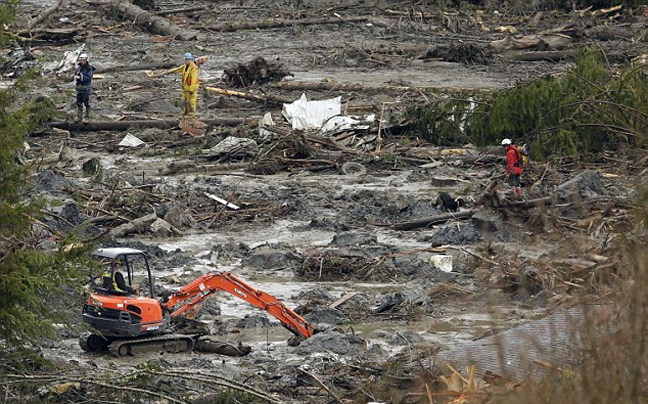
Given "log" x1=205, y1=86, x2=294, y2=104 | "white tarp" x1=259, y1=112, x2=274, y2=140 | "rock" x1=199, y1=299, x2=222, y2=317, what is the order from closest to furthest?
"rock" x1=199, y1=299, x2=222, y2=317 < "white tarp" x1=259, y1=112, x2=274, y2=140 < "log" x1=205, y1=86, x2=294, y2=104

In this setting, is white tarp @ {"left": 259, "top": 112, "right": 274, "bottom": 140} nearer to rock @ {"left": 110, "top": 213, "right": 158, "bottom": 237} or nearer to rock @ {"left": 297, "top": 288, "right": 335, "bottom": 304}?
rock @ {"left": 110, "top": 213, "right": 158, "bottom": 237}

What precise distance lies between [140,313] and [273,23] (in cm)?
2674

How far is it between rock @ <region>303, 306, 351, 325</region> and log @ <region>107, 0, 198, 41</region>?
76.4 feet

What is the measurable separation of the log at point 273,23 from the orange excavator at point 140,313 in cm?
2529

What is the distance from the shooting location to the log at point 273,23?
37.6 m

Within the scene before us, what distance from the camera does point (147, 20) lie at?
37.9 meters

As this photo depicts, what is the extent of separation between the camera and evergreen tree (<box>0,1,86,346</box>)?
9.72 m

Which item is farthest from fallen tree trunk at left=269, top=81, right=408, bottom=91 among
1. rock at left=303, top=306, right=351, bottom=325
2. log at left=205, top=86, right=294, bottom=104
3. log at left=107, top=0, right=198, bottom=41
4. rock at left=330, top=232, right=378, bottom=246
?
rock at left=303, top=306, right=351, bottom=325

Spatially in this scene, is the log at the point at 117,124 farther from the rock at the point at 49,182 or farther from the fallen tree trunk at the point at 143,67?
the fallen tree trunk at the point at 143,67

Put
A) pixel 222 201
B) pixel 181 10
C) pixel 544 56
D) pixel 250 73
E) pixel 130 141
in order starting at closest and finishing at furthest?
pixel 222 201
pixel 130 141
pixel 250 73
pixel 544 56
pixel 181 10

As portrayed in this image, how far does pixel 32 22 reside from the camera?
120ft

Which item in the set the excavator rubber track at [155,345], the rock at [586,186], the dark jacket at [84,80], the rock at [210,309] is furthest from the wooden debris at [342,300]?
the dark jacket at [84,80]

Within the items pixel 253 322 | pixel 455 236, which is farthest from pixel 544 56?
pixel 253 322

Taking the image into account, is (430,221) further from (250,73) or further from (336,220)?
(250,73)
